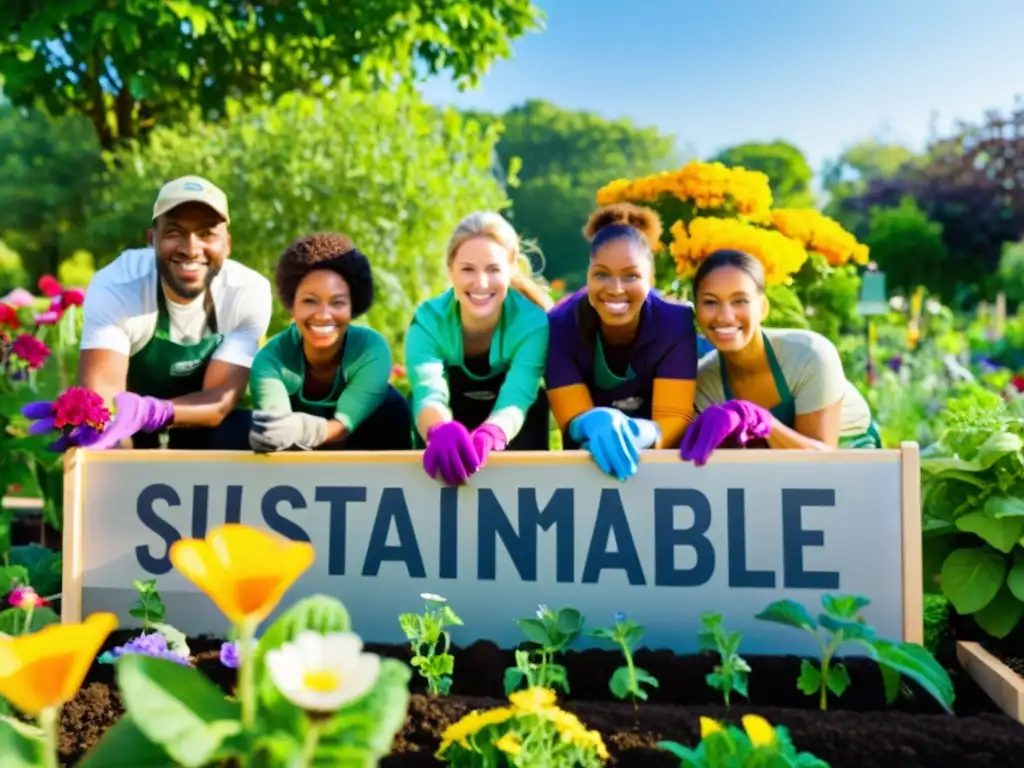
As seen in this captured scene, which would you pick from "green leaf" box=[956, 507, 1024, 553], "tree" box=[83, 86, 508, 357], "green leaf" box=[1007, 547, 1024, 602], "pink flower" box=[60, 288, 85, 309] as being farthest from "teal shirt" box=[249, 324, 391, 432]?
"tree" box=[83, 86, 508, 357]

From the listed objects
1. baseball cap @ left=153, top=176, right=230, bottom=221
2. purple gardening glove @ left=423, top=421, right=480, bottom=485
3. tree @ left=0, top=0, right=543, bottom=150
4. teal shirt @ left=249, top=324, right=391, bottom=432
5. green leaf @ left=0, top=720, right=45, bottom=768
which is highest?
tree @ left=0, top=0, right=543, bottom=150

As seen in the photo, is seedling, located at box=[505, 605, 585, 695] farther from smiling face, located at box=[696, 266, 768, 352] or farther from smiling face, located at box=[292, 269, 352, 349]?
smiling face, located at box=[292, 269, 352, 349]

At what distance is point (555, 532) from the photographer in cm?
202

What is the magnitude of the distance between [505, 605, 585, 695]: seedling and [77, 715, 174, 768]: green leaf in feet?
2.39

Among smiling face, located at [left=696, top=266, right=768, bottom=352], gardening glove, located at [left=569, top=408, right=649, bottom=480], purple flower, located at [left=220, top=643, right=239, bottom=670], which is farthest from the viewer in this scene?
smiling face, located at [left=696, top=266, right=768, bottom=352]

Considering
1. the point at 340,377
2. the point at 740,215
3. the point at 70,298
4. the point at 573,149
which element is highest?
the point at 573,149

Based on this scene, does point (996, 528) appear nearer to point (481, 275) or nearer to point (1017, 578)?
point (1017, 578)

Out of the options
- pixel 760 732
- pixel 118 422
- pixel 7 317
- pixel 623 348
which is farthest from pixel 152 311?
pixel 760 732

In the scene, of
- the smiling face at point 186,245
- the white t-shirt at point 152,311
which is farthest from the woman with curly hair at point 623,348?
the smiling face at point 186,245

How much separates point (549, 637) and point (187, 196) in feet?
5.25

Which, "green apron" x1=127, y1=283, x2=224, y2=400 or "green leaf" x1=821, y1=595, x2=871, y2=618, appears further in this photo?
"green apron" x1=127, y1=283, x2=224, y2=400

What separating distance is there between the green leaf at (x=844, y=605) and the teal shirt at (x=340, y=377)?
4.12 ft

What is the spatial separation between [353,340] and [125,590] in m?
0.85

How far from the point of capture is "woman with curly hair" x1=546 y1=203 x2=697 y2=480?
2.41 m
